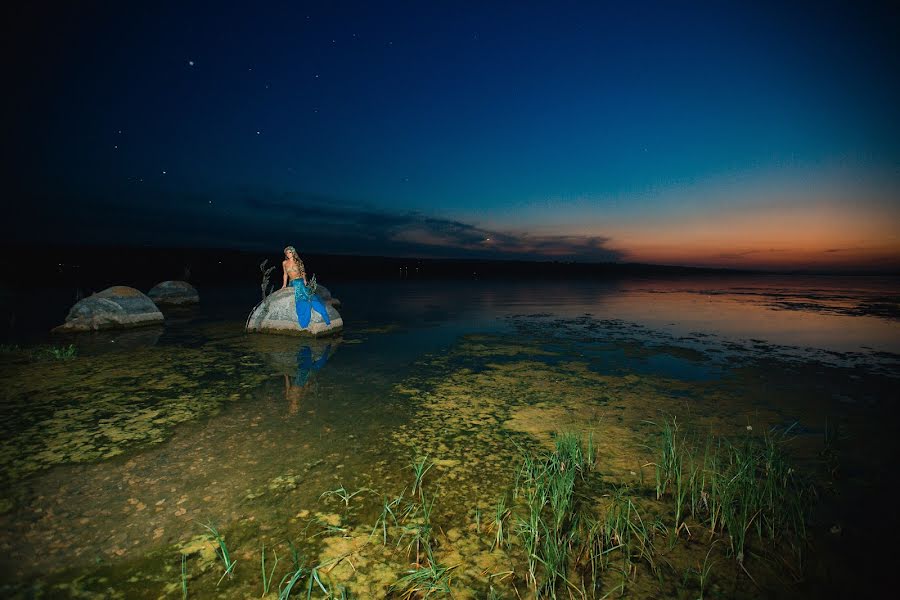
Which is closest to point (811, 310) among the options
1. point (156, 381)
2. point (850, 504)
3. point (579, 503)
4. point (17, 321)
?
→ point (850, 504)

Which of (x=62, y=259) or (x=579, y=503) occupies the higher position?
(x=62, y=259)

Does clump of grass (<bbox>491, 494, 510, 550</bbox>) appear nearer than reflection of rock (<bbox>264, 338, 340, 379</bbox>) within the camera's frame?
Yes

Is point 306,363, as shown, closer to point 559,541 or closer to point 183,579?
point 183,579

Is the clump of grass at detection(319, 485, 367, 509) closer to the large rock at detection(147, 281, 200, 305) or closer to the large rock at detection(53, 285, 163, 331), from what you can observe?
the large rock at detection(53, 285, 163, 331)

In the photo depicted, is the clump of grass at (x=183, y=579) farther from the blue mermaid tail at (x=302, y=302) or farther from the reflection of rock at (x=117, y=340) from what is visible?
the reflection of rock at (x=117, y=340)

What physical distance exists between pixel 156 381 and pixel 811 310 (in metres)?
23.3

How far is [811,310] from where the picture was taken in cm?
1705

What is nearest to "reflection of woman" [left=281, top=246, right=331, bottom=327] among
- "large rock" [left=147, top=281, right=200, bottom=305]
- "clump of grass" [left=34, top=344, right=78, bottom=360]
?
"clump of grass" [left=34, top=344, right=78, bottom=360]

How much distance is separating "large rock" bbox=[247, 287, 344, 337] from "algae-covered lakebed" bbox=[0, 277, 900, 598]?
2.15 meters

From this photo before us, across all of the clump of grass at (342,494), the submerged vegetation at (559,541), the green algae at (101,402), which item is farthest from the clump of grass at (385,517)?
the green algae at (101,402)

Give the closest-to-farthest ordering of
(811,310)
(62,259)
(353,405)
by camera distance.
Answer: (353,405) → (811,310) → (62,259)

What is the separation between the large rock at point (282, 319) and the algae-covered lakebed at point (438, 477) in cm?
215

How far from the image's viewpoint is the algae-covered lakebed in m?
2.35

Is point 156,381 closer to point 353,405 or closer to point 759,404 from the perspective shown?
point 353,405
